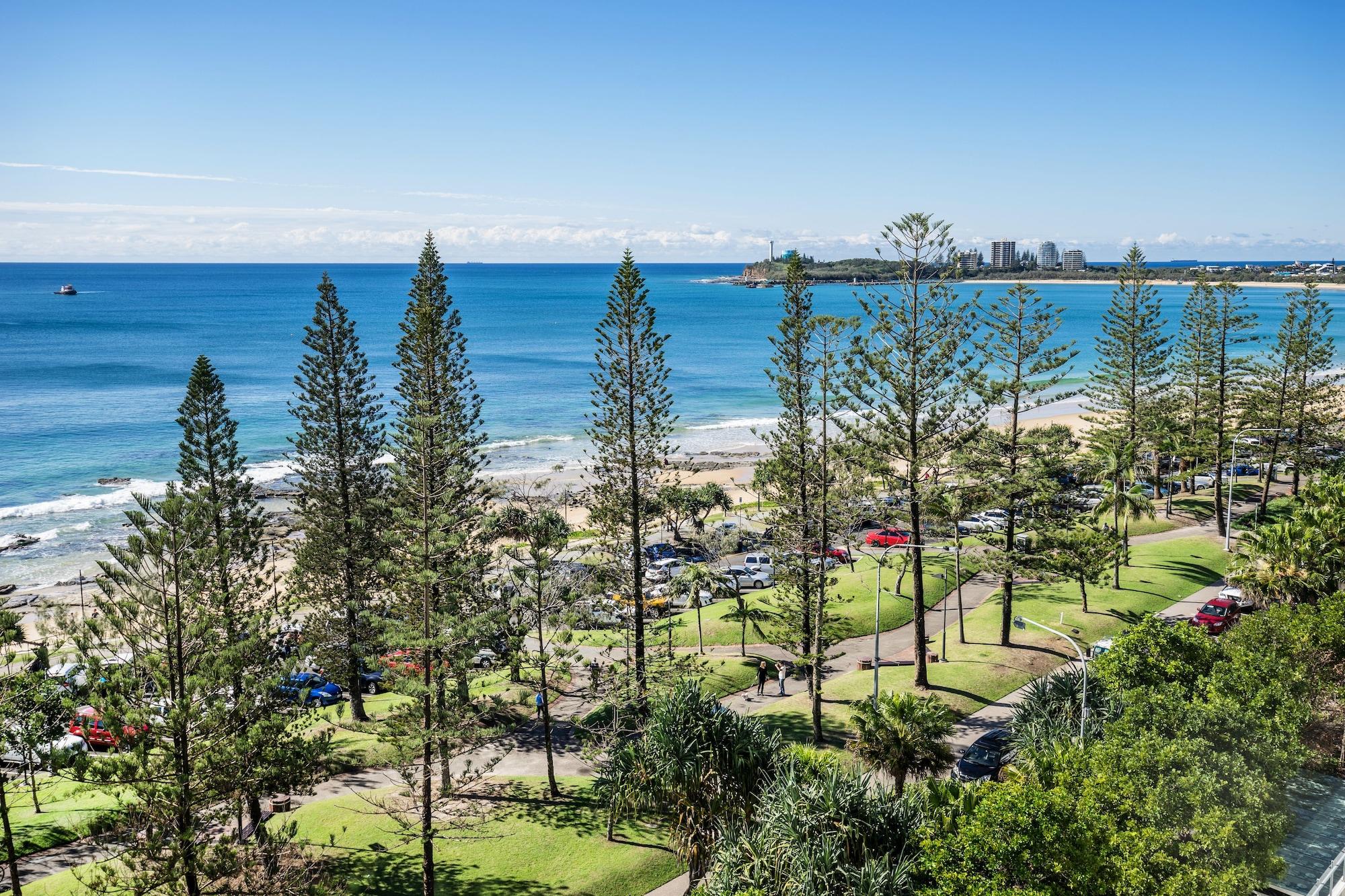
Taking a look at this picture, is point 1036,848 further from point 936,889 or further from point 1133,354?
point 1133,354

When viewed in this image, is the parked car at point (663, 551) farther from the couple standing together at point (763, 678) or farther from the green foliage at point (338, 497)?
the green foliage at point (338, 497)

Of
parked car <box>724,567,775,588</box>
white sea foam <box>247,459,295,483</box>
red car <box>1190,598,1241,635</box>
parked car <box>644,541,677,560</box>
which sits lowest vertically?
parked car <box>724,567,775,588</box>

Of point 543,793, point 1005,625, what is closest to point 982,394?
point 1005,625

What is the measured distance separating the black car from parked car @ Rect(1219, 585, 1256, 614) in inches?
473

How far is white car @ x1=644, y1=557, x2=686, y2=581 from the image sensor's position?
1405 inches

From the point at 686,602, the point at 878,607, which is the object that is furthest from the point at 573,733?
the point at 686,602

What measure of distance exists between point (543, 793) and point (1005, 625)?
15.8m

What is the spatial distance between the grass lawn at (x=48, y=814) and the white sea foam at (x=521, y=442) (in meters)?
45.5

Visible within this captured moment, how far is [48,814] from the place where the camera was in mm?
20125

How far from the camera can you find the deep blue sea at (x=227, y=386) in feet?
179

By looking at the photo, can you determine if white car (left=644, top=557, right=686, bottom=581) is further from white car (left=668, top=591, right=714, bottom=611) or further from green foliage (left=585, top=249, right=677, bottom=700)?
green foliage (left=585, top=249, right=677, bottom=700)

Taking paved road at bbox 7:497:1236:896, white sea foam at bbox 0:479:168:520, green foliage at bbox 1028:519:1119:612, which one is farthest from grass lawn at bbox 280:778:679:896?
white sea foam at bbox 0:479:168:520

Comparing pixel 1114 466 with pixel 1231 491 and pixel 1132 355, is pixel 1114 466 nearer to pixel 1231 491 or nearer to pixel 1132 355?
pixel 1231 491

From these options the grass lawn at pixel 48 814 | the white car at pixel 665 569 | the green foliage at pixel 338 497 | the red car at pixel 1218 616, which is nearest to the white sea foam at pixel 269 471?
the white car at pixel 665 569
